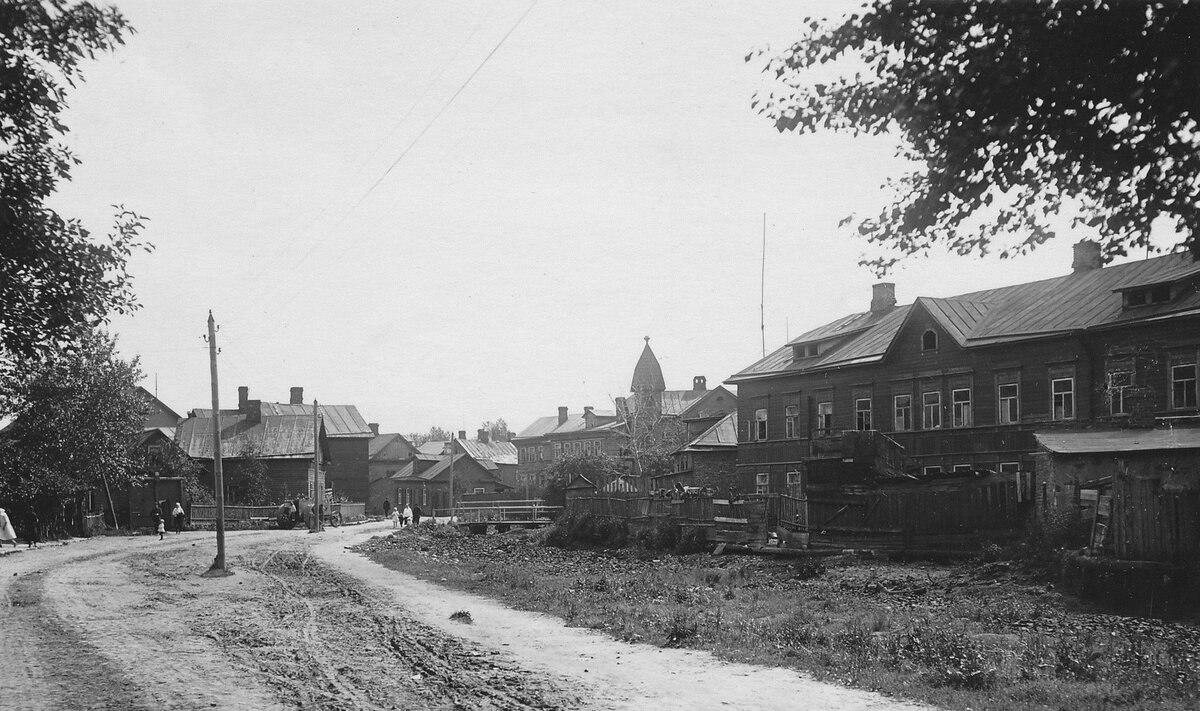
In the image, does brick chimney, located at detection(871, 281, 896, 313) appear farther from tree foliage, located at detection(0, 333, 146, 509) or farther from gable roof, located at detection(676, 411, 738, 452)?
tree foliage, located at detection(0, 333, 146, 509)

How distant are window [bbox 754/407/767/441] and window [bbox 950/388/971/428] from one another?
1108cm

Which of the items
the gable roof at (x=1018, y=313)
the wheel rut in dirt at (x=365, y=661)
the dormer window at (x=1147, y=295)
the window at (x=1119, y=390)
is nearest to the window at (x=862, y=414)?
the gable roof at (x=1018, y=313)

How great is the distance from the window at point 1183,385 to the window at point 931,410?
935 cm

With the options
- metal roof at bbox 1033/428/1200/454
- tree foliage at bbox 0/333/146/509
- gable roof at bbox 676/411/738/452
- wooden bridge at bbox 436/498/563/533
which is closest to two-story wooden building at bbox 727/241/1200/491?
metal roof at bbox 1033/428/1200/454

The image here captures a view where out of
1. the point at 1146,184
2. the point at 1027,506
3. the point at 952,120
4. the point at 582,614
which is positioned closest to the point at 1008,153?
the point at 952,120

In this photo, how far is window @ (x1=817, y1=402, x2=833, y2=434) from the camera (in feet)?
144

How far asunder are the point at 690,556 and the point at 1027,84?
899 inches

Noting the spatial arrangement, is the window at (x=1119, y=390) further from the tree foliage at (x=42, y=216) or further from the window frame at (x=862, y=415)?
the tree foliage at (x=42, y=216)

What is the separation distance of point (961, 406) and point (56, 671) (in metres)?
33.1

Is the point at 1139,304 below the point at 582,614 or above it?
above

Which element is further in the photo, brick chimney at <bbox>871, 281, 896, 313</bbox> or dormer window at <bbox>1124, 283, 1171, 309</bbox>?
brick chimney at <bbox>871, 281, 896, 313</bbox>

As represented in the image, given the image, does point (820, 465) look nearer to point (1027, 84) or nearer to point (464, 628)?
point (464, 628)

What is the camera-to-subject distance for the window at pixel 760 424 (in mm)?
47594

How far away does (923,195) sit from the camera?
10.6 m
